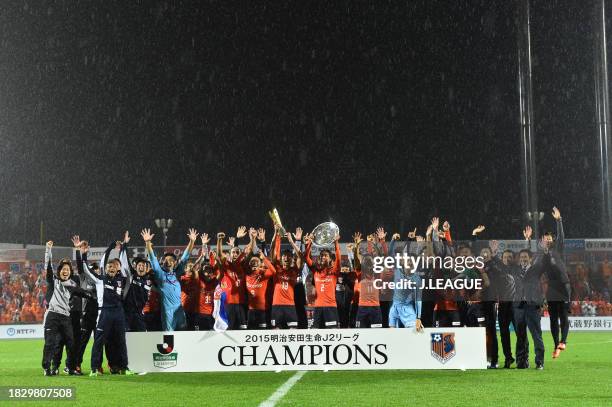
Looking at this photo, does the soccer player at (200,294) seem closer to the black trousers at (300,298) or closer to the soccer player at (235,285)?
the soccer player at (235,285)

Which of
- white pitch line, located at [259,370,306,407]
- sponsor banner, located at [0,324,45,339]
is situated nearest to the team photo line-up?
white pitch line, located at [259,370,306,407]

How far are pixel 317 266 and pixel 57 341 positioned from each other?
4557 millimetres

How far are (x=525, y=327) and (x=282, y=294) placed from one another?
168 inches

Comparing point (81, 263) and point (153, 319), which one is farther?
point (153, 319)

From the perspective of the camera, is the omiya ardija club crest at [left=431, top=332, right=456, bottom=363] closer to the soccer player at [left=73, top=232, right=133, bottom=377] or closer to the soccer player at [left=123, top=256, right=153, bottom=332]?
the soccer player at [left=73, top=232, right=133, bottom=377]

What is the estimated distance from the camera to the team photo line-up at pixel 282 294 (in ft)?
43.5

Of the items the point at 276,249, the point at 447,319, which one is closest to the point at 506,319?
the point at 447,319

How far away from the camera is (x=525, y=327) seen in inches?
525

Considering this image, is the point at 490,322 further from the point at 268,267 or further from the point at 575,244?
the point at 575,244

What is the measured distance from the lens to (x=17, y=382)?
12.3 m

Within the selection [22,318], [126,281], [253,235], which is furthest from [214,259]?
[22,318]

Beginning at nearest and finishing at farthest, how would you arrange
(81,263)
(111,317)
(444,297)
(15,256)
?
1. (111,317)
2. (81,263)
3. (444,297)
4. (15,256)

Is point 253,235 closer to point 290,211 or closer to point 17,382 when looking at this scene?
point 17,382

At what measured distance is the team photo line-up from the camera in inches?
522
